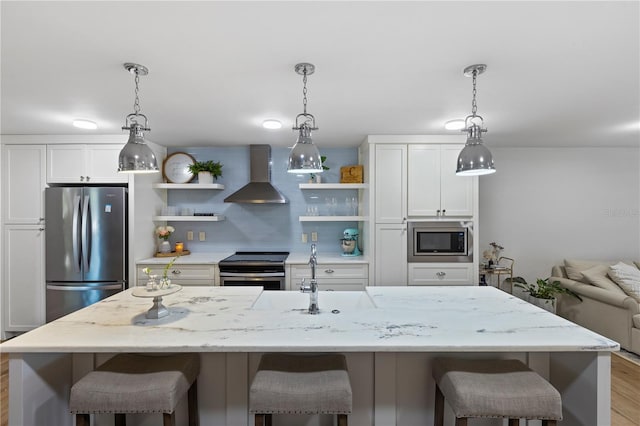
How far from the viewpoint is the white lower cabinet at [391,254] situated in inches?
A: 140

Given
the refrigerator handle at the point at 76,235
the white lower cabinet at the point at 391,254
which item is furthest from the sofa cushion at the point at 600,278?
the refrigerator handle at the point at 76,235

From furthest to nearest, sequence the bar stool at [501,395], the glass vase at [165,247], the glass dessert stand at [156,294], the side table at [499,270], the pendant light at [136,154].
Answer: the glass vase at [165,247]
the side table at [499,270]
the pendant light at [136,154]
the glass dessert stand at [156,294]
the bar stool at [501,395]

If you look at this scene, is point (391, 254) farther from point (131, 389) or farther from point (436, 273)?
point (131, 389)

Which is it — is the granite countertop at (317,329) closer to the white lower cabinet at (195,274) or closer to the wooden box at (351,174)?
the white lower cabinet at (195,274)

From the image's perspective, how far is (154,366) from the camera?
157cm

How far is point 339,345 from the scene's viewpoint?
1.40 m

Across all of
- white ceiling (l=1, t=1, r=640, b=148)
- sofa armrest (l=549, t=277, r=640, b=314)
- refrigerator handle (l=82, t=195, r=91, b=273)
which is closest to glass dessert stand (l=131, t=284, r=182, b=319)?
white ceiling (l=1, t=1, r=640, b=148)

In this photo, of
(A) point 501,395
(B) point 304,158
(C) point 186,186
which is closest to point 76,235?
(C) point 186,186

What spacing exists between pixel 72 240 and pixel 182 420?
2.53 meters

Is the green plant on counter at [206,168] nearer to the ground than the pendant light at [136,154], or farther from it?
farther from it

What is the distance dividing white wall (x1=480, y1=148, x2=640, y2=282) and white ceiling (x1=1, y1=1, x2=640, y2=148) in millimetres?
1253

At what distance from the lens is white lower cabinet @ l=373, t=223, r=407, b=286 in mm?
3561

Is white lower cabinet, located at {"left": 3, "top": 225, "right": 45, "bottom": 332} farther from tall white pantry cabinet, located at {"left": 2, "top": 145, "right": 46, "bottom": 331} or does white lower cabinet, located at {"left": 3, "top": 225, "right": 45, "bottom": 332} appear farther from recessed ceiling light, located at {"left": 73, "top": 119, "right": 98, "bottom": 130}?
recessed ceiling light, located at {"left": 73, "top": 119, "right": 98, "bottom": 130}

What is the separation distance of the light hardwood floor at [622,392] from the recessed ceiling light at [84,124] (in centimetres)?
223
